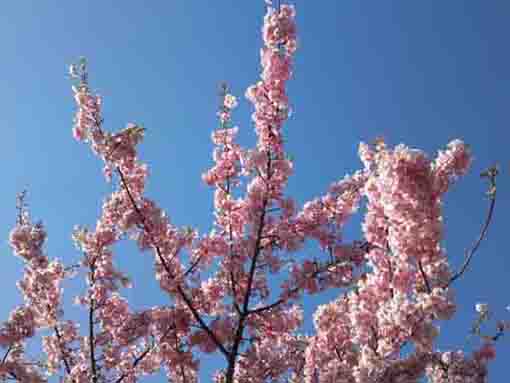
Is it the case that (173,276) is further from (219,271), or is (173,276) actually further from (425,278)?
(425,278)

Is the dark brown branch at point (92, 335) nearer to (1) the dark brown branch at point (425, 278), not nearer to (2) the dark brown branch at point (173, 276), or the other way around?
(2) the dark brown branch at point (173, 276)

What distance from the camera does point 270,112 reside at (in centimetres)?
1041

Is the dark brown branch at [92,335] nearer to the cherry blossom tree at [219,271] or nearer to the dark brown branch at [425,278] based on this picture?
the cherry blossom tree at [219,271]

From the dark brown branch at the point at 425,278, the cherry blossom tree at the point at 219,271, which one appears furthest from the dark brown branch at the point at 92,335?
the dark brown branch at the point at 425,278

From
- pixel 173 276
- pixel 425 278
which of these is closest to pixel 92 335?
pixel 173 276

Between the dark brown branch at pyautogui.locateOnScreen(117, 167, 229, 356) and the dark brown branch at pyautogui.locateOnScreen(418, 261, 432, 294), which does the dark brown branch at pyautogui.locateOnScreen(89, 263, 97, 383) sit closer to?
the dark brown branch at pyautogui.locateOnScreen(117, 167, 229, 356)

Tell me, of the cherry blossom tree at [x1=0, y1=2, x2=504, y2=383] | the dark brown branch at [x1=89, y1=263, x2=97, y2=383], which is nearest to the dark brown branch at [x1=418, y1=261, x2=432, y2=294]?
the cherry blossom tree at [x1=0, y1=2, x2=504, y2=383]

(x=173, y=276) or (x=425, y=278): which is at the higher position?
(x=173, y=276)

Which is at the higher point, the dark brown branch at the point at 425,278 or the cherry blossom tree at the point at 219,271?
the cherry blossom tree at the point at 219,271

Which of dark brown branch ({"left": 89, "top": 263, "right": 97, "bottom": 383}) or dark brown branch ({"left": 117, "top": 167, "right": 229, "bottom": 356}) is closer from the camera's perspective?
dark brown branch ({"left": 117, "top": 167, "right": 229, "bottom": 356})

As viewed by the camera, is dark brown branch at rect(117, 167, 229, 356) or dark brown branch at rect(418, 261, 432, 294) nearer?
dark brown branch at rect(418, 261, 432, 294)

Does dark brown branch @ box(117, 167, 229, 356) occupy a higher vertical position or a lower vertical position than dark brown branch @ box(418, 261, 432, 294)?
higher

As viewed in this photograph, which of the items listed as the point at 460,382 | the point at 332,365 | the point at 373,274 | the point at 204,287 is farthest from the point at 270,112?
the point at 460,382

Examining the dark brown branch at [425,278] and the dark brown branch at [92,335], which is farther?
the dark brown branch at [92,335]
